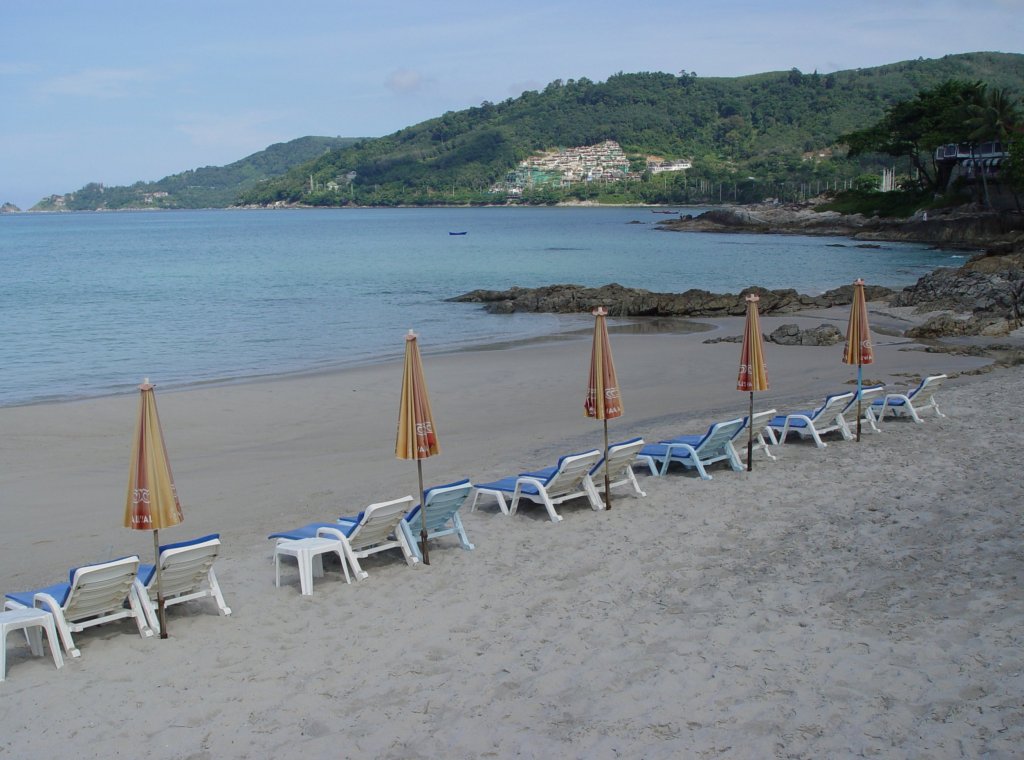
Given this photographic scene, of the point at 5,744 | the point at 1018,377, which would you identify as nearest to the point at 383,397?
the point at 1018,377

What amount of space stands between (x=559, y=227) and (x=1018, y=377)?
110 m

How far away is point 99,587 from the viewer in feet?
21.9

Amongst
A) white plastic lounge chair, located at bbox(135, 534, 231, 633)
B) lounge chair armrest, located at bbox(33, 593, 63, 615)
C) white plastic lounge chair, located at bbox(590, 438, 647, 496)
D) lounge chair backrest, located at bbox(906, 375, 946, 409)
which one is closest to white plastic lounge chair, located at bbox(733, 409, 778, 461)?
white plastic lounge chair, located at bbox(590, 438, 647, 496)

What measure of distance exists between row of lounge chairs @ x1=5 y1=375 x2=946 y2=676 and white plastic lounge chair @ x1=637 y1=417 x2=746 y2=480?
12mm

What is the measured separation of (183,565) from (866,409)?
921 centimetres

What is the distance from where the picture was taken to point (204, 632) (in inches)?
276

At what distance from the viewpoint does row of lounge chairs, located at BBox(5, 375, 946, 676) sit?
674cm

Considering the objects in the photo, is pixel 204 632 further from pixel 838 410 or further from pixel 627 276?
pixel 627 276

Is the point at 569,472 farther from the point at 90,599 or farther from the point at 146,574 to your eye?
the point at 90,599

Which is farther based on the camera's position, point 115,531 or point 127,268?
point 127,268

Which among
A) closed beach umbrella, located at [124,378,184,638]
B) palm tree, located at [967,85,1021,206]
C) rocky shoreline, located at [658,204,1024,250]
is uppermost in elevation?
palm tree, located at [967,85,1021,206]

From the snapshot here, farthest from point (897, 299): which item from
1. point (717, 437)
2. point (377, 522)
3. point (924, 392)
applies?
point (377, 522)

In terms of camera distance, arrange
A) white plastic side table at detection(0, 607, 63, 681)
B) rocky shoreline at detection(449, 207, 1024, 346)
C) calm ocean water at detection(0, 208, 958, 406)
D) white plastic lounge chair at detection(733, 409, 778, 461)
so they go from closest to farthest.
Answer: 1. white plastic side table at detection(0, 607, 63, 681)
2. white plastic lounge chair at detection(733, 409, 778, 461)
3. rocky shoreline at detection(449, 207, 1024, 346)
4. calm ocean water at detection(0, 208, 958, 406)

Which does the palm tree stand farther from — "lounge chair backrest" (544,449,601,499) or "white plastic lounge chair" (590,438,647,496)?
"lounge chair backrest" (544,449,601,499)
